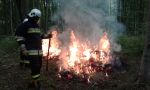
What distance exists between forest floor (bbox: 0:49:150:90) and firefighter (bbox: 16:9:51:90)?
726 mm

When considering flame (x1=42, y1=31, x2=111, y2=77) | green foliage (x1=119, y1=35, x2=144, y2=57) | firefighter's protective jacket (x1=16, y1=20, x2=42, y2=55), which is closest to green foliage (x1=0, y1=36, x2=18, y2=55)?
flame (x1=42, y1=31, x2=111, y2=77)

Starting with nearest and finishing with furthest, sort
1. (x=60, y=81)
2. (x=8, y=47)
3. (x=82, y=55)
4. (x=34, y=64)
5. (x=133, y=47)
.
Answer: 1. (x=34, y=64)
2. (x=60, y=81)
3. (x=82, y=55)
4. (x=133, y=47)
5. (x=8, y=47)

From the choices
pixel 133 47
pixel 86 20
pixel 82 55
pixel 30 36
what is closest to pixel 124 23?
pixel 86 20

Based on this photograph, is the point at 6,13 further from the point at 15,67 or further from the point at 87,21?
the point at 15,67

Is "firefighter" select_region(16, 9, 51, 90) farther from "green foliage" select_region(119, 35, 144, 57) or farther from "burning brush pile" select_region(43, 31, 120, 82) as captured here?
"green foliage" select_region(119, 35, 144, 57)

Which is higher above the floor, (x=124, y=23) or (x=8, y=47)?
(x=124, y=23)

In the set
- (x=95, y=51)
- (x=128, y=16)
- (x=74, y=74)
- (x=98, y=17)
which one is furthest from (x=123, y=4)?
(x=74, y=74)

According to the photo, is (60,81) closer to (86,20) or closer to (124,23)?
(86,20)

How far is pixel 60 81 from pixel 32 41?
5.81 ft

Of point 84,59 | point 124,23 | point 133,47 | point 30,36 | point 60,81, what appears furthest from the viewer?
point 124,23

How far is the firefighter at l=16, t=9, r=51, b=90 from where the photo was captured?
344 inches

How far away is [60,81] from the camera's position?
9750 millimetres

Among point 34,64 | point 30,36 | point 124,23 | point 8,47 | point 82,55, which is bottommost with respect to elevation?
point 8,47

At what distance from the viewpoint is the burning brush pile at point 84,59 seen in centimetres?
1025
